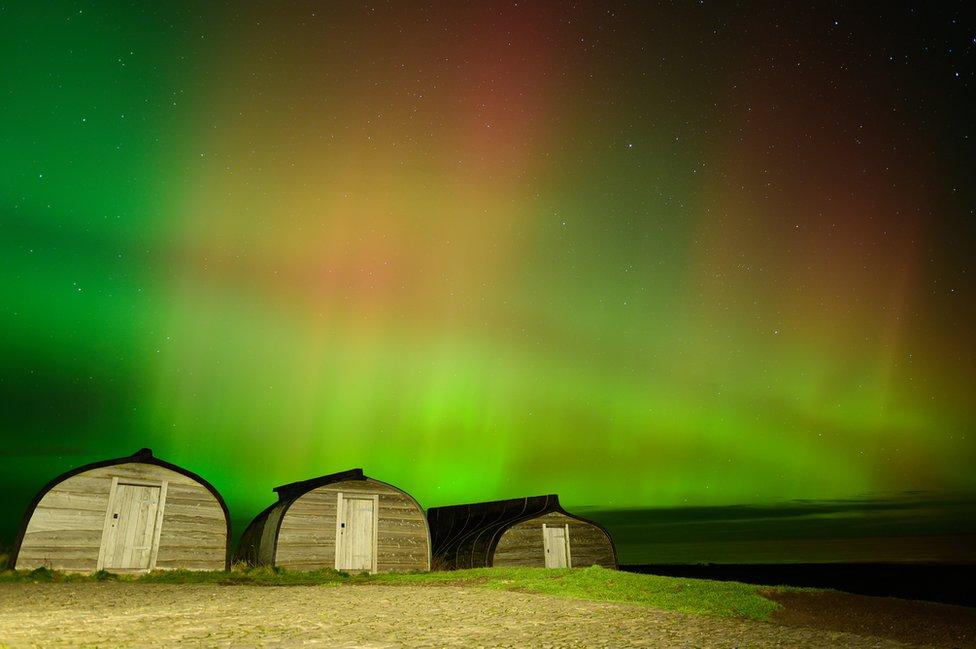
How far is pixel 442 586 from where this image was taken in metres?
20.2

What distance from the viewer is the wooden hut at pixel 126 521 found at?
2122cm

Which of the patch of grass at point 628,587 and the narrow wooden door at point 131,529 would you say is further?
the narrow wooden door at point 131,529

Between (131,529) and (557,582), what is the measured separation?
1534cm

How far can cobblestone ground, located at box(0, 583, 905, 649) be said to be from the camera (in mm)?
9375

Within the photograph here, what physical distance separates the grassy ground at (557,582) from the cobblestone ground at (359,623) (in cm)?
151

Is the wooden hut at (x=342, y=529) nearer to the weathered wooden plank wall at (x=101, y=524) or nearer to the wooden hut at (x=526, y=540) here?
the weathered wooden plank wall at (x=101, y=524)

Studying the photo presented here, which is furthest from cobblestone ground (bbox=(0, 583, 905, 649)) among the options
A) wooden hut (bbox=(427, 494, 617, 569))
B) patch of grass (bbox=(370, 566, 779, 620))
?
wooden hut (bbox=(427, 494, 617, 569))

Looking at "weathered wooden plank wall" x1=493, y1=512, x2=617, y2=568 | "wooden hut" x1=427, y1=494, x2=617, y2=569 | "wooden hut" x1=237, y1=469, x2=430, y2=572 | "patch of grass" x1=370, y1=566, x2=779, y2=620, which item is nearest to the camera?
"patch of grass" x1=370, y1=566, x2=779, y2=620

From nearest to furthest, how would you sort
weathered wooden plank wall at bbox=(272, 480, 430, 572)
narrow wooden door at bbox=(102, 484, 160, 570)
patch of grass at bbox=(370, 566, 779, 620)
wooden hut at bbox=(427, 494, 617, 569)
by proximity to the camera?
patch of grass at bbox=(370, 566, 779, 620) → narrow wooden door at bbox=(102, 484, 160, 570) → weathered wooden plank wall at bbox=(272, 480, 430, 572) → wooden hut at bbox=(427, 494, 617, 569)

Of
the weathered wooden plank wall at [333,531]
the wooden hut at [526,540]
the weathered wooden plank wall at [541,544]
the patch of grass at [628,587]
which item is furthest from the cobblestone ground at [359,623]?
the wooden hut at [526,540]

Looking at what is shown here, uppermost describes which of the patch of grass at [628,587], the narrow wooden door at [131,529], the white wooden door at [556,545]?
the narrow wooden door at [131,529]

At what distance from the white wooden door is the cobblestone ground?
15.1 meters

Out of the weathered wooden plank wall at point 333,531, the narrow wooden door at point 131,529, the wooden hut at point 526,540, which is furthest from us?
the wooden hut at point 526,540

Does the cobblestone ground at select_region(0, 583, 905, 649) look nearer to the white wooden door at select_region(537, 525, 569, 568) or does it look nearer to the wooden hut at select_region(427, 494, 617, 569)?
the wooden hut at select_region(427, 494, 617, 569)
